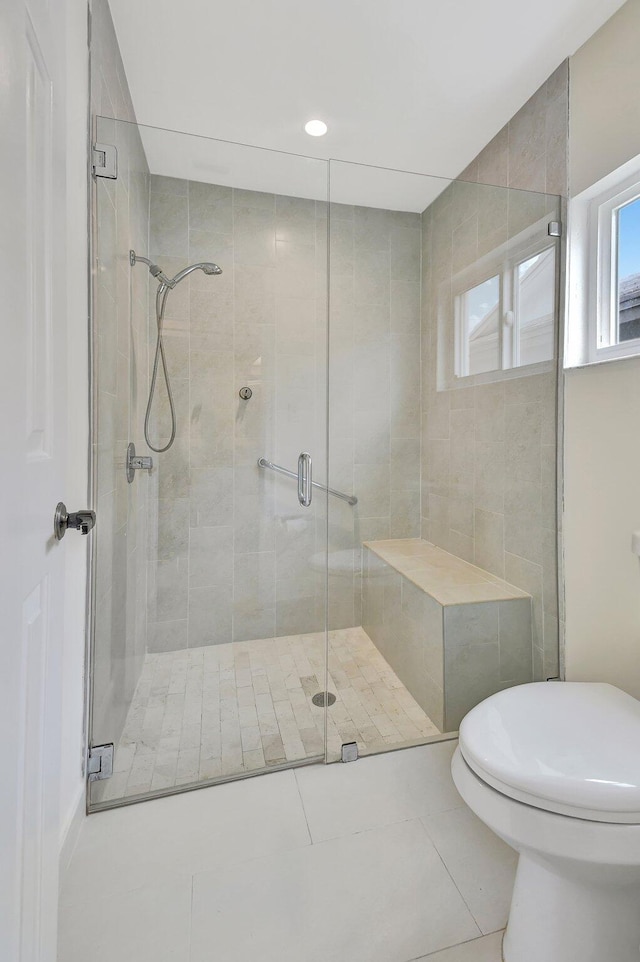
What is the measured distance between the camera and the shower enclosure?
1.52m

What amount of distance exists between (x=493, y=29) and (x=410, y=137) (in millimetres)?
532

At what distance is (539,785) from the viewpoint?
87cm

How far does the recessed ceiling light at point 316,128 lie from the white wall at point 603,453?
3.16 feet

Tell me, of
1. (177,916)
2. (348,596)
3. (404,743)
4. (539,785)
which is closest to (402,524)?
(348,596)

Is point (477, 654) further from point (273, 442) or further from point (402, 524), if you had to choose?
point (273, 442)

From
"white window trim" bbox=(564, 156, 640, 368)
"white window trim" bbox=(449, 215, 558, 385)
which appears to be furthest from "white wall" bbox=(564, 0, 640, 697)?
"white window trim" bbox=(449, 215, 558, 385)

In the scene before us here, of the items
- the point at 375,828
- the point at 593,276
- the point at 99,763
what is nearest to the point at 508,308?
the point at 593,276

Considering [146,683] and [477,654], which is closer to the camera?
[146,683]

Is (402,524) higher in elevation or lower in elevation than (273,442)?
lower

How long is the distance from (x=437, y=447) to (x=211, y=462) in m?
0.94

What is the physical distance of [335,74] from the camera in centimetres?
163

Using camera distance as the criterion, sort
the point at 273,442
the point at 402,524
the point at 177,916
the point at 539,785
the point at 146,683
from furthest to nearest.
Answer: the point at 402,524
the point at 273,442
the point at 146,683
the point at 177,916
the point at 539,785

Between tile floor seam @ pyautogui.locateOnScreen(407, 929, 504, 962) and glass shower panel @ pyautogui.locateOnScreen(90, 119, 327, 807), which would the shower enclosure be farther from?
tile floor seam @ pyautogui.locateOnScreen(407, 929, 504, 962)

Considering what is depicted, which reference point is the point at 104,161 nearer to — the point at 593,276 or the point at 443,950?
the point at 593,276
